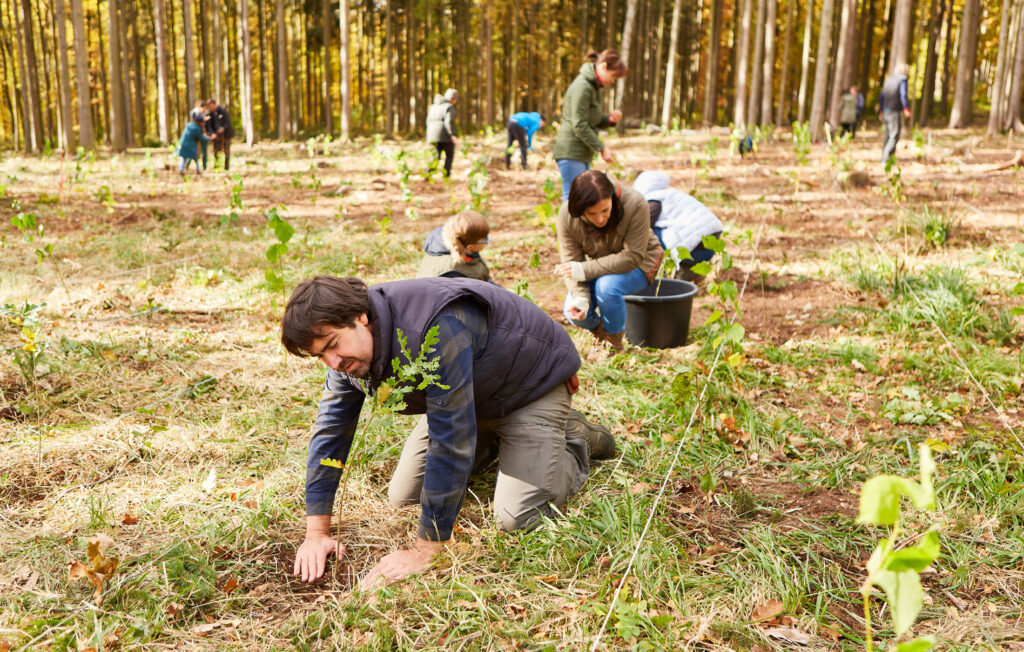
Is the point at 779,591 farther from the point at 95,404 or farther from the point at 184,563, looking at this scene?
the point at 95,404

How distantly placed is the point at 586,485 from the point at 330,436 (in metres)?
1.07

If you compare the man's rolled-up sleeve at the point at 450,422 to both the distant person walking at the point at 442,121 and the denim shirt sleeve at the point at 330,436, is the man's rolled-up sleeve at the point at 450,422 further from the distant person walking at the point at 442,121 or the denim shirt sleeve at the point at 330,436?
the distant person walking at the point at 442,121

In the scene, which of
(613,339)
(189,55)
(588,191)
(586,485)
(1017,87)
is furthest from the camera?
(189,55)

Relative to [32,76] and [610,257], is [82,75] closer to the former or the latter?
[32,76]

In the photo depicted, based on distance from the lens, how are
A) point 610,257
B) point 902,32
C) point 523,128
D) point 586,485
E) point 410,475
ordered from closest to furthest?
point 410,475
point 586,485
point 610,257
point 902,32
point 523,128

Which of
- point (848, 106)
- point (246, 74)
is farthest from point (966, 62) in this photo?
point (246, 74)

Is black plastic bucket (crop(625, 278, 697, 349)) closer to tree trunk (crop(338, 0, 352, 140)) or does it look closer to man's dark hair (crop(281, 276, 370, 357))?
man's dark hair (crop(281, 276, 370, 357))

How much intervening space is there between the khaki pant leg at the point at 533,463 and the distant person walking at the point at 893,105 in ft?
31.7

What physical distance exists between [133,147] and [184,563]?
20358mm

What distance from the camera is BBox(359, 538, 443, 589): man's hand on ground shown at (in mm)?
2260

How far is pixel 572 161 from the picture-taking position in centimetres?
588

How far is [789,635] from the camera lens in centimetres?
204

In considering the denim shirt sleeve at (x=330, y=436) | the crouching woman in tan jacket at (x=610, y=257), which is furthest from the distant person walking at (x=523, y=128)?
the denim shirt sleeve at (x=330, y=436)

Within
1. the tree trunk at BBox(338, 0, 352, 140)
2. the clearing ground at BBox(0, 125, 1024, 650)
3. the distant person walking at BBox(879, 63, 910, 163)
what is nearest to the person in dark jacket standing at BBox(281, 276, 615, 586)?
the clearing ground at BBox(0, 125, 1024, 650)
